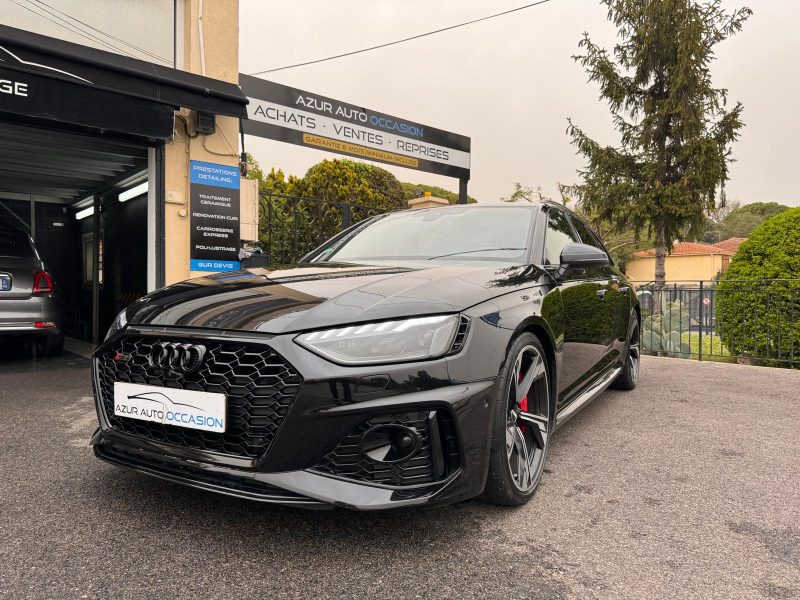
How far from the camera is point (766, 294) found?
6574 millimetres

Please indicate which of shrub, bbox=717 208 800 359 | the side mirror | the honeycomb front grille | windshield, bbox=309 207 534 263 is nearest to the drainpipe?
windshield, bbox=309 207 534 263

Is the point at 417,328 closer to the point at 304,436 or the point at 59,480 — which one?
the point at 304,436

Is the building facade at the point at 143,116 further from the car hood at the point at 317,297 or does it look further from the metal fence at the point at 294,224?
the car hood at the point at 317,297

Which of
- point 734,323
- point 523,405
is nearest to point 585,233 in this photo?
point 523,405

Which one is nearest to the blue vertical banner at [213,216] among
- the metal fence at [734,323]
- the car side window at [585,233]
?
the car side window at [585,233]

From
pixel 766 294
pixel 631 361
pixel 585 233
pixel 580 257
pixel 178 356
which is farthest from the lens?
pixel 766 294

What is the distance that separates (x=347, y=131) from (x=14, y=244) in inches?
168

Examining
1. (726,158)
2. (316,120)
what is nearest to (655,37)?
(726,158)

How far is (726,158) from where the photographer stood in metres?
13.8

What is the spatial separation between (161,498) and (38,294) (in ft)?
14.0

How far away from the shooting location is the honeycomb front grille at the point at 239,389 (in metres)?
1.65

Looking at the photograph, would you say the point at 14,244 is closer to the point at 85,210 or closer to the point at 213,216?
the point at 213,216

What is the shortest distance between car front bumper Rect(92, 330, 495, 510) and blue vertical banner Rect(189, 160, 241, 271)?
453 centimetres

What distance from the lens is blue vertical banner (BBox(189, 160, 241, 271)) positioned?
232 inches
